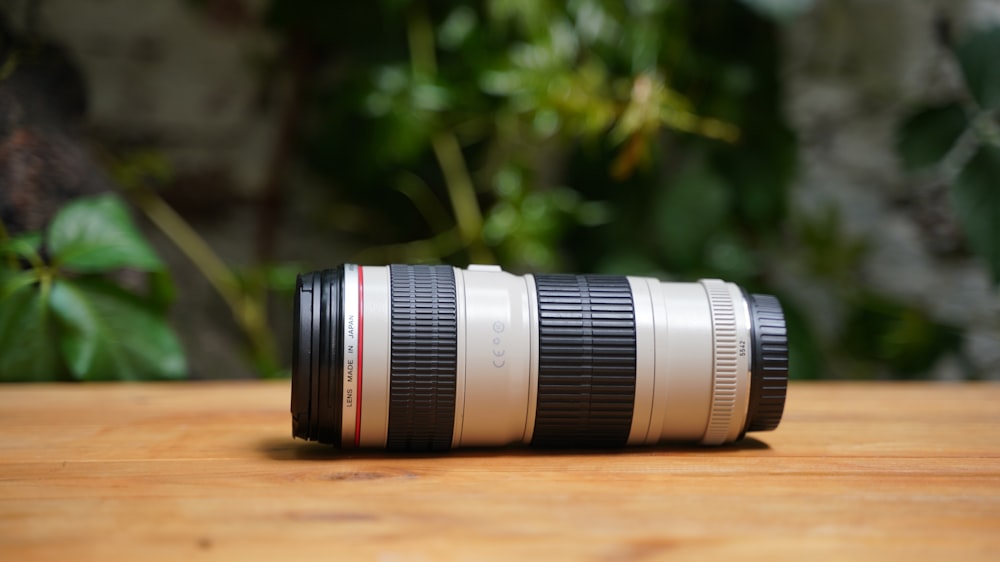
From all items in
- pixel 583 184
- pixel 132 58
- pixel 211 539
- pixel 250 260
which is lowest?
pixel 211 539

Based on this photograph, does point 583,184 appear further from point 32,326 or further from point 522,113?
point 32,326

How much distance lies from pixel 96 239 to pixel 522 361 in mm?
663

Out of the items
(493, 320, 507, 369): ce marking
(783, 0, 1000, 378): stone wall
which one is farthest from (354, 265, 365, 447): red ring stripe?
(783, 0, 1000, 378): stone wall

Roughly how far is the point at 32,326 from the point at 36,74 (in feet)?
1.47

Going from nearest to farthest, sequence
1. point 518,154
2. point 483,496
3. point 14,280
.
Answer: point 483,496
point 14,280
point 518,154

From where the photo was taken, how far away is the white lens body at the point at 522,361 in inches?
28.2

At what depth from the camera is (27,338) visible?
1089 millimetres

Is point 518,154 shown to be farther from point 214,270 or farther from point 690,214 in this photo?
point 214,270

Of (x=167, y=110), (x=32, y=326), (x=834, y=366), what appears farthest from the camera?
(x=167, y=110)

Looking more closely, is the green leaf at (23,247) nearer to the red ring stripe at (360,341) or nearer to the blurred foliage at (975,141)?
the red ring stripe at (360,341)

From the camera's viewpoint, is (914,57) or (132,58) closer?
(914,57)

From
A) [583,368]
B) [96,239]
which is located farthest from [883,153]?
[96,239]

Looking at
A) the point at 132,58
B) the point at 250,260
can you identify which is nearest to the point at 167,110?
the point at 132,58

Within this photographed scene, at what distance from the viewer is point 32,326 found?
1080 millimetres
